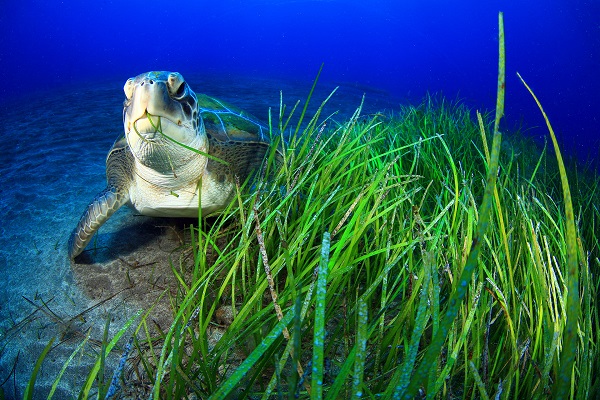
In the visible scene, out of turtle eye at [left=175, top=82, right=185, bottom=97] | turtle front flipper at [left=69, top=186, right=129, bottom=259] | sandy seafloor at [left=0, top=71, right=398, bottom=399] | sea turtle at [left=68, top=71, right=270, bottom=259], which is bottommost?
sandy seafloor at [left=0, top=71, right=398, bottom=399]

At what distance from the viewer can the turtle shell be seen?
81.9 inches

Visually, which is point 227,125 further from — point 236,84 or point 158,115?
point 236,84

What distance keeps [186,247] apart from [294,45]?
69427 millimetres

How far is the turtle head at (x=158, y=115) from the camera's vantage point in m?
1.41

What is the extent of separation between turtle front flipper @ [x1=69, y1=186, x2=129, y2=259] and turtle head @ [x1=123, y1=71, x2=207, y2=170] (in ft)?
1.14

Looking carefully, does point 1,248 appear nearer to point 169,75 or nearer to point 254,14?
point 169,75

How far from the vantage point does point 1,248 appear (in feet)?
6.49

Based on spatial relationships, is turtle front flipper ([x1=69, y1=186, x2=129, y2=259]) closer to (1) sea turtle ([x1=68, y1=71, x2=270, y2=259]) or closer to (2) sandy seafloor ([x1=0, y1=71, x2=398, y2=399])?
(1) sea turtle ([x1=68, y1=71, x2=270, y2=259])

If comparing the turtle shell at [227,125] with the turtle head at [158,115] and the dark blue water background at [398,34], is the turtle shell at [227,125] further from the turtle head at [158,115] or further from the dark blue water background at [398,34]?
the dark blue water background at [398,34]

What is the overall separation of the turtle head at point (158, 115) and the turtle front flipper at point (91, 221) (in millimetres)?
348

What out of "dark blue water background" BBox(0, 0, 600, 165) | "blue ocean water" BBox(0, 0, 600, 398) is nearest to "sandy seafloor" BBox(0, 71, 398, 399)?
"blue ocean water" BBox(0, 0, 600, 398)

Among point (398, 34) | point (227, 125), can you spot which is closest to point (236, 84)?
point (227, 125)

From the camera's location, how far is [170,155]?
1.65m

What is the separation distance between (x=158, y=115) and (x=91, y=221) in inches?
29.0
